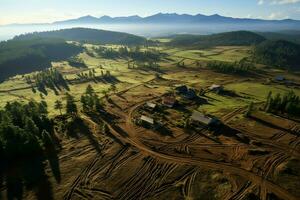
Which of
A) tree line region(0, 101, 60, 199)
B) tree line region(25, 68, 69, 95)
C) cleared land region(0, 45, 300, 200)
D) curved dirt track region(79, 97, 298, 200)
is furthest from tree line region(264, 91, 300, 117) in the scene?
tree line region(25, 68, 69, 95)

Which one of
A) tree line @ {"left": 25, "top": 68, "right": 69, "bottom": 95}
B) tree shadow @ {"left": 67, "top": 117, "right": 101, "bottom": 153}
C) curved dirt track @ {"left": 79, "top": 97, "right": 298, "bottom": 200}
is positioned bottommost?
tree line @ {"left": 25, "top": 68, "right": 69, "bottom": 95}

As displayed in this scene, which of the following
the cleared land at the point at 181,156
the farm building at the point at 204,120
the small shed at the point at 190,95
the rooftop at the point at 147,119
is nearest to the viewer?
the cleared land at the point at 181,156

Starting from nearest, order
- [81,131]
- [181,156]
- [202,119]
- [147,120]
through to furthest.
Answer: [181,156], [81,131], [202,119], [147,120]

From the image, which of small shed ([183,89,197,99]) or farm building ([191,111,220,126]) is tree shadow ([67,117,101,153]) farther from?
small shed ([183,89,197,99])

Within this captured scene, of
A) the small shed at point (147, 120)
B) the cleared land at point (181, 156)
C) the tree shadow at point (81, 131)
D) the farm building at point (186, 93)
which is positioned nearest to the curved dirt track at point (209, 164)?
the cleared land at point (181, 156)

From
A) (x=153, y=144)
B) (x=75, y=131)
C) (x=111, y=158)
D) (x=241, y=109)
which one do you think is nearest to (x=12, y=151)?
(x=75, y=131)

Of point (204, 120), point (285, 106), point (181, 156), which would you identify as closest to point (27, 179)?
point (181, 156)

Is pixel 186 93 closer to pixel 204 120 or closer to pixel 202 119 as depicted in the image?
pixel 202 119

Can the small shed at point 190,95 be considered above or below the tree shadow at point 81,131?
above

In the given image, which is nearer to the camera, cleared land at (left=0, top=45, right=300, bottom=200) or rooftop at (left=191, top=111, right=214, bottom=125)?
cleared land at (left=0, top=45, right=300, bottom=200)

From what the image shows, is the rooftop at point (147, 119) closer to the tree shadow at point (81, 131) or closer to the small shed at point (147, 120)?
the small shed at point (147, 120)

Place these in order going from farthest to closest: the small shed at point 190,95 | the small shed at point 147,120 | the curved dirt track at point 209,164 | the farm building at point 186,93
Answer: the farm building at point 186,93, the small shed at point 190,95, the small shed at point 147,120, the curved dirt track at point 209,164

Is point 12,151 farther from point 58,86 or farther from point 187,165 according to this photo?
point 58,86
